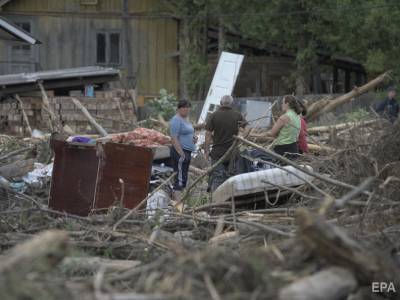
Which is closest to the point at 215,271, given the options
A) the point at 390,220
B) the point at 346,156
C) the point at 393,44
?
the point at 390,220

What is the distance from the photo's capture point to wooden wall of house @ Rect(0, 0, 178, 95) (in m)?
28.5

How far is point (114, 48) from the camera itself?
29.1 metres

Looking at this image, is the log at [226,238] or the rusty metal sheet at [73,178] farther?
the rusty metal sheet at [73,178]

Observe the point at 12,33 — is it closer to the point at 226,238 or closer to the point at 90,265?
the point at 226,238

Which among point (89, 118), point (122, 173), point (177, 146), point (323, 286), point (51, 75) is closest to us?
point (323, 286)

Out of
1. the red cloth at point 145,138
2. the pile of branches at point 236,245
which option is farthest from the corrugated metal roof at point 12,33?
the pile of branches at point 236,245

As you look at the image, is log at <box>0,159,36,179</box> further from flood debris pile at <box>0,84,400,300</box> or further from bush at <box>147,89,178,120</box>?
bush at <box>147,89,178,120</box>

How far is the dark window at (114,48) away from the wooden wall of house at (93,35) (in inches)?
8.4

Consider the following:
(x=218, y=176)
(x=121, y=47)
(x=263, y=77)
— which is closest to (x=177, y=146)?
(x=218, y=176)

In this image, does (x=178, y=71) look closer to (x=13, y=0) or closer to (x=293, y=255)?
(x=13, y=0)

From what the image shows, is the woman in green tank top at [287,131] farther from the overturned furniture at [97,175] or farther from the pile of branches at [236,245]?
the overturned furniture at [97,175]

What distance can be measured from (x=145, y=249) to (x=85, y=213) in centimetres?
301

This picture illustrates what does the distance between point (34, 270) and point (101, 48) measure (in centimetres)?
2492

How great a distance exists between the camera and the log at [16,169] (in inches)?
440
